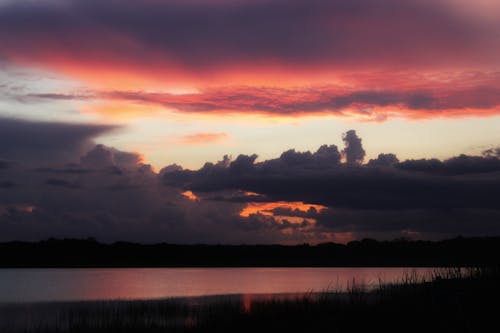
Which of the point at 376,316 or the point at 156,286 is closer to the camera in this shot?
the point at 376,316

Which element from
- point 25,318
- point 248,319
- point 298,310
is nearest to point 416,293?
point 298,310

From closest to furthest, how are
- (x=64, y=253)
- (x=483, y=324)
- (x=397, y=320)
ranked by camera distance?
(x=483, y=324), (x=397, y=320), (x=64, y=253)

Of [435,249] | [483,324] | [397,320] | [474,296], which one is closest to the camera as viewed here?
[483,324]

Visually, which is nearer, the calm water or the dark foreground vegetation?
the dark foreground vegetation

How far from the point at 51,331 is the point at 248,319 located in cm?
696

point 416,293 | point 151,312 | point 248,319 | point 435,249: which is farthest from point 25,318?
point 435,249

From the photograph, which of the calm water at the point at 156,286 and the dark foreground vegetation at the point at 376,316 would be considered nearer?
the dark foreground vegetation at the point at 376,316

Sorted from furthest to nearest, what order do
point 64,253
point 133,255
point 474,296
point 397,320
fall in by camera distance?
1. point 133,255
2. point 64,253
3. point 474,296
4. point 397,320

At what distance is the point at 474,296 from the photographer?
71.7 ft

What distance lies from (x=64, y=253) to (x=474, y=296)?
13634 centimetres

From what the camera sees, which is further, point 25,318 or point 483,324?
point 25,318

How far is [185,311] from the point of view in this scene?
31.6 metres

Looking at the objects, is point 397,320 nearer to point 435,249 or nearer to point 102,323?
point 102,323

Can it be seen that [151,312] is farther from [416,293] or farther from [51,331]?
[416,293]
